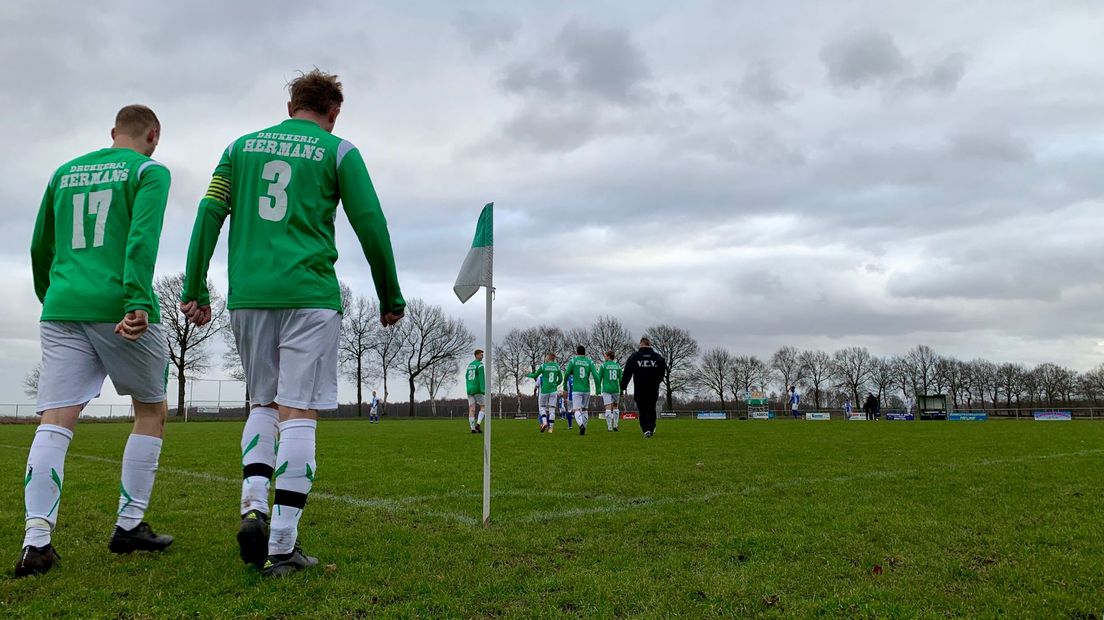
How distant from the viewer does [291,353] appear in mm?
3293

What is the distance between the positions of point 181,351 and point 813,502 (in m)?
54.5

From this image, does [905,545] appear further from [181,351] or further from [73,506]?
[181,351]

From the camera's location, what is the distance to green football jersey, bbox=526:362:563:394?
2073 cm

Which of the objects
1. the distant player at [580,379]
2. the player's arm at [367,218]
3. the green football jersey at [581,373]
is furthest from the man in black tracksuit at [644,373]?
the player's arm at [367,218]

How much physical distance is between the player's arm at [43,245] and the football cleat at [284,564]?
2.01 m

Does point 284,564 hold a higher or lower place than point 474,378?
lower

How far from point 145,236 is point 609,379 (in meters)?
17.4

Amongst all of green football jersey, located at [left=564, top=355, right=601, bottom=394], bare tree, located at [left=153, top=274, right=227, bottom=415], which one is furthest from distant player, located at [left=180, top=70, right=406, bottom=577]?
bare tree, located at [left=153, top=274, right=227, bottom=415]

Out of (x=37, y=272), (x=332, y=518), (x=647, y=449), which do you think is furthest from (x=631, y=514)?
(x=647, y=449)

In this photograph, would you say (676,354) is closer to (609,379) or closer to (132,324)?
(609,379)

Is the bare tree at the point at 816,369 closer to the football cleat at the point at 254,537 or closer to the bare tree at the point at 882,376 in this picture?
the bare tree at the point at 882,376

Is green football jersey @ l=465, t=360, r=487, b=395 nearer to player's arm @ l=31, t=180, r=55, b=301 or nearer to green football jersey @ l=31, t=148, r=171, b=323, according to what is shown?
player's arm @ l=31, t=180, r=55, b=301

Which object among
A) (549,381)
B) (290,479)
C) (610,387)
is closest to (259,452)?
(290,479)

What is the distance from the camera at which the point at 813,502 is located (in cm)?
A: 514
